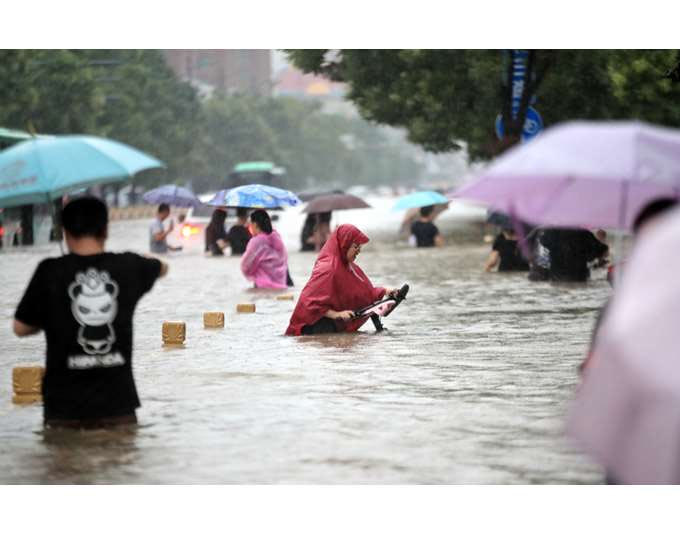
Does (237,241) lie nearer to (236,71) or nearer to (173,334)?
(173,334)

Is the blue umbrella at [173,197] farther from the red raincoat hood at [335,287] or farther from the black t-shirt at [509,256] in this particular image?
the red raincoat hood at [335,287]

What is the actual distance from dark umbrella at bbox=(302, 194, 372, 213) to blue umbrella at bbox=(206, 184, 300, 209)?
9.72 metres

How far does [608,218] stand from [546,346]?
7.45m

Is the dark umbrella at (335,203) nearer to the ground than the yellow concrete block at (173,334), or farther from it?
farther from it

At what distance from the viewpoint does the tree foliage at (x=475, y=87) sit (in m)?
→ 30.7

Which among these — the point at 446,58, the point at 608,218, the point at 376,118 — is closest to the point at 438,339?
the point at 608,218

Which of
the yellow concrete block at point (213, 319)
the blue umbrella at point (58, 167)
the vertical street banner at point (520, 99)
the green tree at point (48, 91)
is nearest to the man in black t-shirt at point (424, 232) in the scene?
the vertical street banner at point (520, 99)

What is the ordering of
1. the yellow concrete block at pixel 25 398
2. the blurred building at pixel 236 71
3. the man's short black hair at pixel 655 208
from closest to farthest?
the man's short black hair at pixel 655 208 < the yellow concrete block at pixel 25 398 < the blurred building at pixel 236 71

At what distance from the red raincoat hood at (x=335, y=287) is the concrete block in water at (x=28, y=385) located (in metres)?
4.27

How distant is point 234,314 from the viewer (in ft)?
60.7

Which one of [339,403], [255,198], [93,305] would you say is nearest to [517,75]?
[255,198]

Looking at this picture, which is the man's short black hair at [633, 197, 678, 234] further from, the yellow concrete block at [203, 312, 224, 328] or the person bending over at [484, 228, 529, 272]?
the person bending over at [484, 228, 529, 272]

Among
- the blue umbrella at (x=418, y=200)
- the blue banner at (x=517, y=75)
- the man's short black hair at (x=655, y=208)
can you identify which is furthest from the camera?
the blue umbrella at (x=418, y=200)

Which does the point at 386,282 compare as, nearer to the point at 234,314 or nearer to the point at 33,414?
the point at 234,314
